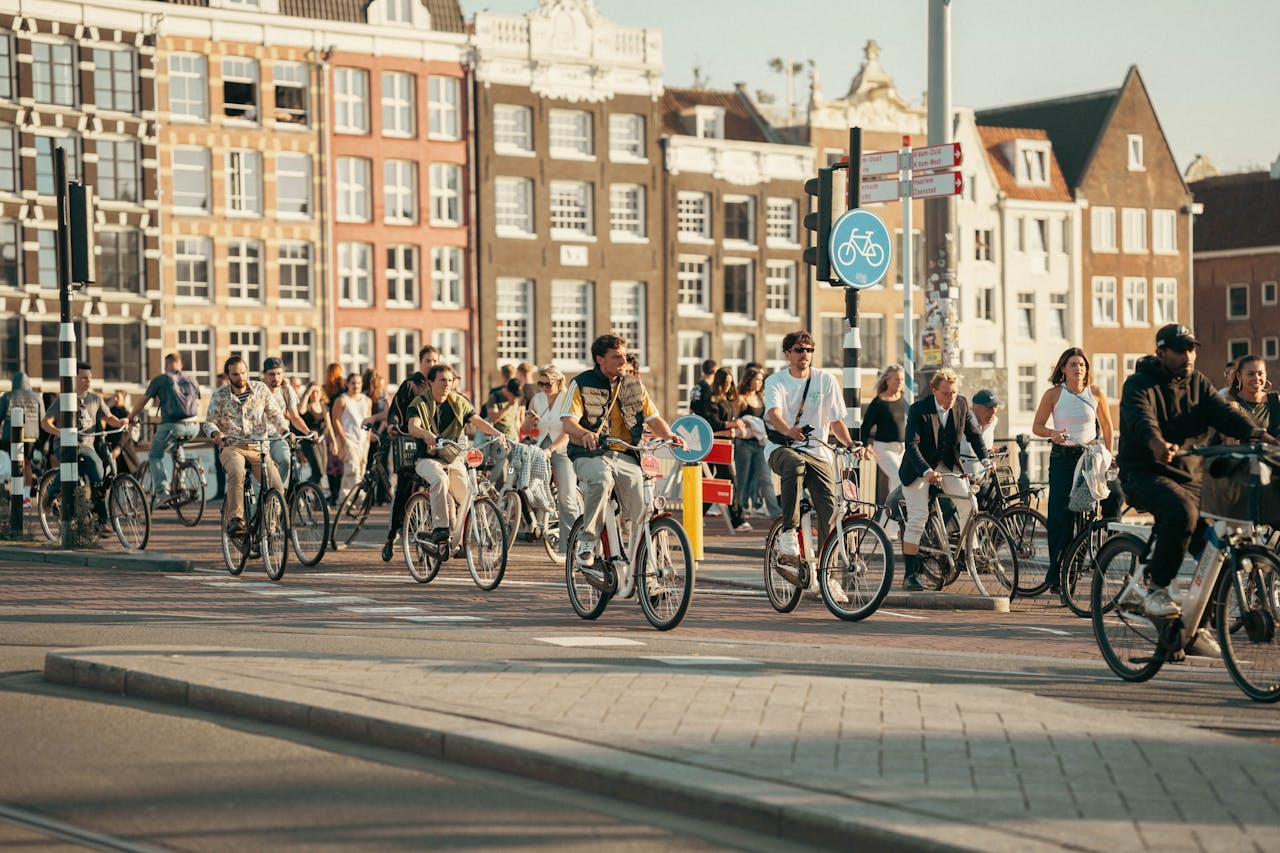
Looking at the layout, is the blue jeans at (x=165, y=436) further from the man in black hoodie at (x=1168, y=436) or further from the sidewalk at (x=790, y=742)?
the man in black hoodie at (x=1168, y=436)

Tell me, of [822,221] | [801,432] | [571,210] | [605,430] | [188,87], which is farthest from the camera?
[571,210]

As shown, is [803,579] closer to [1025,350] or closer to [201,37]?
[201,37]

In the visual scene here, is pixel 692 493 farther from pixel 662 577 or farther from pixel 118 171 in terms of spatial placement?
pixel 118 171

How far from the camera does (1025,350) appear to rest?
70.6 meters

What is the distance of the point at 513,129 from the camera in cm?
6034

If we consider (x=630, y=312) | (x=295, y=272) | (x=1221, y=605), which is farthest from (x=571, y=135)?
(x=1221, y=605)

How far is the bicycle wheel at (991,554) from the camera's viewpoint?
14977mm

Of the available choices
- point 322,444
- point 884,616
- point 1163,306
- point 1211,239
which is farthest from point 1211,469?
point 1211,239

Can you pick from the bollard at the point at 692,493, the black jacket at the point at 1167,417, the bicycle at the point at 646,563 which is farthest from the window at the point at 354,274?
the black jacket at the point at 1167,417

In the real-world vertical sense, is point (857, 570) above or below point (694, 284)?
below

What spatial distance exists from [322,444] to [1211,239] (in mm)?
61061

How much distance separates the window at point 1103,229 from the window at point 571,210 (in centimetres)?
2184

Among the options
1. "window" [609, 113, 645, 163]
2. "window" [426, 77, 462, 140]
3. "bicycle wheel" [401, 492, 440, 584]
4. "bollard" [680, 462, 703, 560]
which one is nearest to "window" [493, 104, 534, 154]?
"window" [426, 77, 462, 140]

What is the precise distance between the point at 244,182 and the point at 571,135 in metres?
10.9
